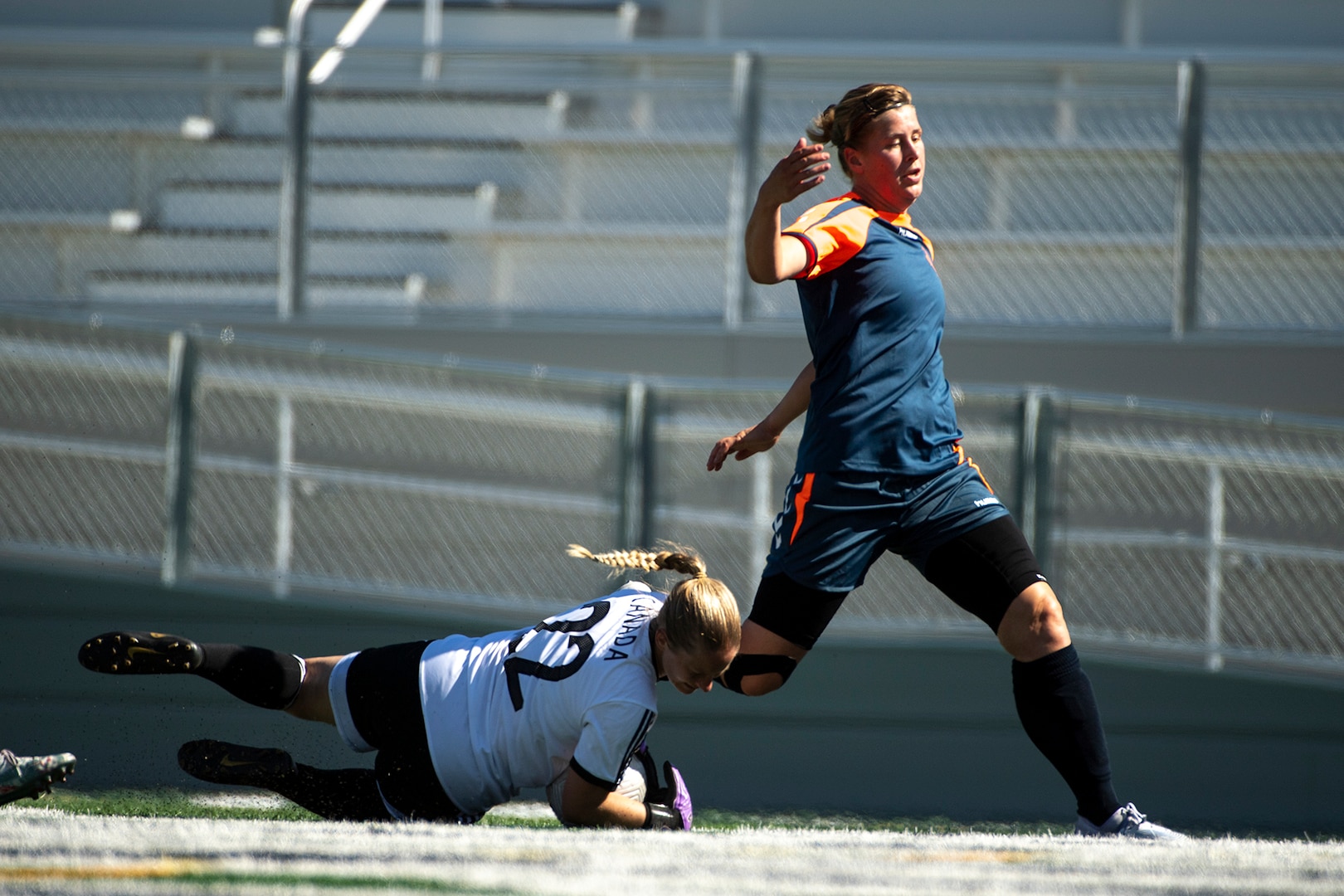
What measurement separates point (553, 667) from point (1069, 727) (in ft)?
3.66

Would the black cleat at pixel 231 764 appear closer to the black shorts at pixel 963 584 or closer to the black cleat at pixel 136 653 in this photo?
the black cleat at pixel 136 653

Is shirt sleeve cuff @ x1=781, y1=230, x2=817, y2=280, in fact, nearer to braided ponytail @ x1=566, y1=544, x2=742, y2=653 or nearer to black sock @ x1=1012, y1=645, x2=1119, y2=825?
braided ponytail @ x1=566, y1=544, x2=742, y2=653

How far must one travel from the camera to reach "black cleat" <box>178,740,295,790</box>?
2.92 meters

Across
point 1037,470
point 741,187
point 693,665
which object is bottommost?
point 693,665

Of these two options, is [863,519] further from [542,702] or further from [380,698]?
[380,698]

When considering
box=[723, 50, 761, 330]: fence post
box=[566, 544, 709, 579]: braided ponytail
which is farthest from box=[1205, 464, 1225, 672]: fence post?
box=[566, 544, 709, 579]: braided ponytail

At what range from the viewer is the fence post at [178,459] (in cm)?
491

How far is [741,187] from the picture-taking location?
6.14 meters

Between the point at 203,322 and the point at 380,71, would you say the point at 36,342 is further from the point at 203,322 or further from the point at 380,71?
the point at 380,71

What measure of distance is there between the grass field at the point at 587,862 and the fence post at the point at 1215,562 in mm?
2421

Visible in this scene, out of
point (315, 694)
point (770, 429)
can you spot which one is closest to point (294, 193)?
point (315, 694)

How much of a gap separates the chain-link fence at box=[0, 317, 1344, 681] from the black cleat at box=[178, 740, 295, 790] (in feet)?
6.91

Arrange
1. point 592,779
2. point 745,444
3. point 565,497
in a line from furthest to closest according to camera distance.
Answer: point 565,497, point 745,444, point 592,779

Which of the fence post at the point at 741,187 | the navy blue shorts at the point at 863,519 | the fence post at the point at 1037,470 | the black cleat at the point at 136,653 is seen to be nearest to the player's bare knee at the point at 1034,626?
the navy blue shorts at the point at 863,519
